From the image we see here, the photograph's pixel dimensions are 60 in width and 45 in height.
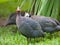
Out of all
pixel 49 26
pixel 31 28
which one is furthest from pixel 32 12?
pixel 31 28

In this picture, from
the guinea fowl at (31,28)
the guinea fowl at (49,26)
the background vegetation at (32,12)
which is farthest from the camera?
the guinea fowl at (49,26)

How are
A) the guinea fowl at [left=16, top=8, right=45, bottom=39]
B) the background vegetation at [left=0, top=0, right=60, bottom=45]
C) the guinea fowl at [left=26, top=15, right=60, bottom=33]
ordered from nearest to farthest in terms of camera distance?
Answer: the background vegetation at [left=0, top=0, right=60, bottom=45] → the guinea fowl at [left=16, top=8, right=45, bottom=39] → the guinea fowl at [left=26, top=15, right=60, bottom=33]

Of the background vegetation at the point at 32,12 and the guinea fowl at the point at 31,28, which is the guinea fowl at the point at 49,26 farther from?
the guinea fowl at the point at 31,28

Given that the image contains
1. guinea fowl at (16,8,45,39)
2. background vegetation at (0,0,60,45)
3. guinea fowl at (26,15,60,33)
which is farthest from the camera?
guinea fowl at (26,15,60,33)

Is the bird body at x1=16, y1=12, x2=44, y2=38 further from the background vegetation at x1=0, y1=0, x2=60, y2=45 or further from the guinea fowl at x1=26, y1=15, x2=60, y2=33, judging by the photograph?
the guinea fowl at x1=26, y1=15, x2=60, y2=33

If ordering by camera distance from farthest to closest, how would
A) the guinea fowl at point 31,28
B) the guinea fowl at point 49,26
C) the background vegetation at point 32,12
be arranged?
the guinea fowl at point 49,26, the guinea fowl at point 31,28, the background vegetation at point 32,12

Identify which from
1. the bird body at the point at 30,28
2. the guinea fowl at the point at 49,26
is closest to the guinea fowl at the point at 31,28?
the bird body at the point at 30,28

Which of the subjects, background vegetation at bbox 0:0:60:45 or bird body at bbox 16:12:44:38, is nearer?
background vegetation at bbox 0:0:60:45

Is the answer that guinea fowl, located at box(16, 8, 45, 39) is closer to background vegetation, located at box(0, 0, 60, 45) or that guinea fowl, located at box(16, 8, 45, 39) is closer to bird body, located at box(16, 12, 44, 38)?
bird body, located at box(16, 12, 44, 38)

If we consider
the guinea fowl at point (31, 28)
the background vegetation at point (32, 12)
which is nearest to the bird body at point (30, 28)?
the guinea fowl at point (31, 28)

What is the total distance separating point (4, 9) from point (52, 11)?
3.90 metres

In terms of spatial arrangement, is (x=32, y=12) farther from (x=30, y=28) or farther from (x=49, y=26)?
(x=30, y=28)

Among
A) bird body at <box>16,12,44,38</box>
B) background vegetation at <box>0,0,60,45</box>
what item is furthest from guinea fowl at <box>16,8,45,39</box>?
background vegetation at <box>0,0,60,45</box>

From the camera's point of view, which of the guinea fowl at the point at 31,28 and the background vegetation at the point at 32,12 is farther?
the guinea fowl at the point at 31,28
